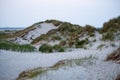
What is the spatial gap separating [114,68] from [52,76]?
212 centimetres

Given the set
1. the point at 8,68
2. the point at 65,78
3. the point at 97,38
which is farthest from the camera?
the point at 97,38

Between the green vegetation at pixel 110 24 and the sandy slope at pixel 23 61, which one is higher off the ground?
the green vegetation at pixel 110 24

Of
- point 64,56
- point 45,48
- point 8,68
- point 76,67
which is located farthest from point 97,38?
point 76,67

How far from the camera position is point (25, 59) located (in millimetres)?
13836

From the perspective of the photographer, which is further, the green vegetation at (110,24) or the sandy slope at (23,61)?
the green vegetation at (110,24)

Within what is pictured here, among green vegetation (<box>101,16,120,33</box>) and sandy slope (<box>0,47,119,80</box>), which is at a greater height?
green vegetation (<box>101,16,120,33</box>)

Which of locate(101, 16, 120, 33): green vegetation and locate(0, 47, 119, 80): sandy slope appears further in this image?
locate(101, 16, 120, 33): green vegetation

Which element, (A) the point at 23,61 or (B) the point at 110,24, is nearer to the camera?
(A) the point at 23,61

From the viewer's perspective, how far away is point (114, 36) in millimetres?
17281

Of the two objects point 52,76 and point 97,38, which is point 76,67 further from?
point 97,38

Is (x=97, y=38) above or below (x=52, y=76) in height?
above

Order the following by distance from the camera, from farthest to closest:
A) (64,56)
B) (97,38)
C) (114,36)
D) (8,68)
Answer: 1. (97,38)
2. (114,36)
3. (64,56)
4. (8,68)

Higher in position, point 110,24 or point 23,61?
point 110,24

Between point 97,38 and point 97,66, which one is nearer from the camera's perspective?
point 97,66
